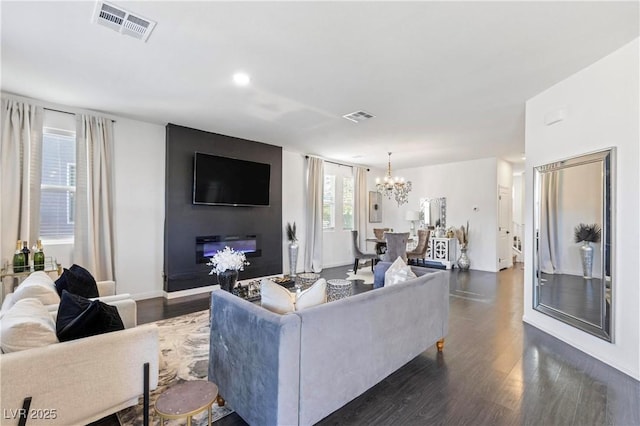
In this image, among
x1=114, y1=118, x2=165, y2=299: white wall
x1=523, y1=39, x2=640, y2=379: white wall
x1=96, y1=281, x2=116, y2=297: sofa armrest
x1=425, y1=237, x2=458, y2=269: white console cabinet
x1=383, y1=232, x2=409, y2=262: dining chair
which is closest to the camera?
x1=523, y1=39, x2=640, y2=379: white wall

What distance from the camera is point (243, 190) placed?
5.66 metres

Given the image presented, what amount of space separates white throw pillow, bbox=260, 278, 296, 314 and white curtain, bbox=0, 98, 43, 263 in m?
3.75

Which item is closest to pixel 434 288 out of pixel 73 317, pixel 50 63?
pixel 73 317

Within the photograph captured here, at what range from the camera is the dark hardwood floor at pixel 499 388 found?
198cm

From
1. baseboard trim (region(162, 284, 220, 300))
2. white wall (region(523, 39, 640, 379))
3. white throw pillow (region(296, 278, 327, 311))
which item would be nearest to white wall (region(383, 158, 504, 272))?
white wall (region(523, 39, 640, 379))

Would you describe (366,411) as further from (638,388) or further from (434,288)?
(638,388)

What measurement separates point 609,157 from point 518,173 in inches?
286

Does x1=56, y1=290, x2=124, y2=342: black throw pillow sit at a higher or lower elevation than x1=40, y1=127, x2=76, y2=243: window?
lower

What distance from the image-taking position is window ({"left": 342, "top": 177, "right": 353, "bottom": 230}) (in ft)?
27.0

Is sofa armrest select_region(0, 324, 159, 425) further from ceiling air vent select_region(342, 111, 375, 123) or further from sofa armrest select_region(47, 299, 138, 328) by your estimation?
ceiling air vent select_region(342, 111, 375, 123)

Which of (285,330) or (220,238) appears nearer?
(285,330)

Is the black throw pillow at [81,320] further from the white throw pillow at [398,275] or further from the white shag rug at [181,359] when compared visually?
the white throw pillow at [398,275]

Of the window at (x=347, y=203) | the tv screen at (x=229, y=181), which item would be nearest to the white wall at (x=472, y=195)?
the window at (x=347, y=203)

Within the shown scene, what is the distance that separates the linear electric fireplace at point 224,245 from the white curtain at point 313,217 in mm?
1405
